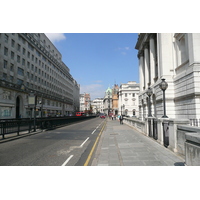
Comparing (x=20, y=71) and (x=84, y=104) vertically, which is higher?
(x=20, y=71)

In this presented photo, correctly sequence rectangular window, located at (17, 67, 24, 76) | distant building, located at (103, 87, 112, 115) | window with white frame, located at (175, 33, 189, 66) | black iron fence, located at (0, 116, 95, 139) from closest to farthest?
black iron fence, located at (0, 116, 95, 139) < window with white frame, located at (175, 33, 189, 66) < rectangular window, located at (17, 67, 24, 76) < distant building, located at (103, 87, 112, 115)

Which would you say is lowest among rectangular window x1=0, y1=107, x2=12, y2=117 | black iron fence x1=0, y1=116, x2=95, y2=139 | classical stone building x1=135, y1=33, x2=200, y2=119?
black iron fence x1=0, y1=116, x2=95, y2=139

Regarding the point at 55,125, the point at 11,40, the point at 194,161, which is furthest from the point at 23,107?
the point at 194,161

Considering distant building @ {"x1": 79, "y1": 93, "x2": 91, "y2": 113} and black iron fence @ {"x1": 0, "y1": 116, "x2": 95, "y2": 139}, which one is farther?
distant building @ {"x1": 79, "y1": 93, "x2": 91, "y2": 113}

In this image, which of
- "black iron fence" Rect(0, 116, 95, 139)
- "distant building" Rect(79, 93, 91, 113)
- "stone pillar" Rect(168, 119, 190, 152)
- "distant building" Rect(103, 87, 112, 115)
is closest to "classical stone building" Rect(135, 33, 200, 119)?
"stone pillar" Rect(168, 119, 190, 152)

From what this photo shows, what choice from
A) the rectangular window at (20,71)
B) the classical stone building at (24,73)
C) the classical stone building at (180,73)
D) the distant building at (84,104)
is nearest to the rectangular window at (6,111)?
the classical stone building at (24,73)

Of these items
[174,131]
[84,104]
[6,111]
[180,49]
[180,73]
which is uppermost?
[180,49]

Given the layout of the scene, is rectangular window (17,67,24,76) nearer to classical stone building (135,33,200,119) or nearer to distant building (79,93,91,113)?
classical stone building (135,33,200,119)

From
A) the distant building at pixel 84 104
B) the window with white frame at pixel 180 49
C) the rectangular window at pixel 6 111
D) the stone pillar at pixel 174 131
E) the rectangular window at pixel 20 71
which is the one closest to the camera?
the stone pillar at pixel 174 131

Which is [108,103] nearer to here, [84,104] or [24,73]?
[84,104]

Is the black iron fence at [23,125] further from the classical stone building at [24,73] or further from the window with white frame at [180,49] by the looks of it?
the window with white frame at [180,49]

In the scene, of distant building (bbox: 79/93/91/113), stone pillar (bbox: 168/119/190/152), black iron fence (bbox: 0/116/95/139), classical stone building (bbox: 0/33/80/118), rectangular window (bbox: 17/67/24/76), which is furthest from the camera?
distant building (bbox: 79/93/91/113)

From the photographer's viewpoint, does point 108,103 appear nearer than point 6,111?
No

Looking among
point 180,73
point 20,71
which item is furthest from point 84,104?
point 180,73
